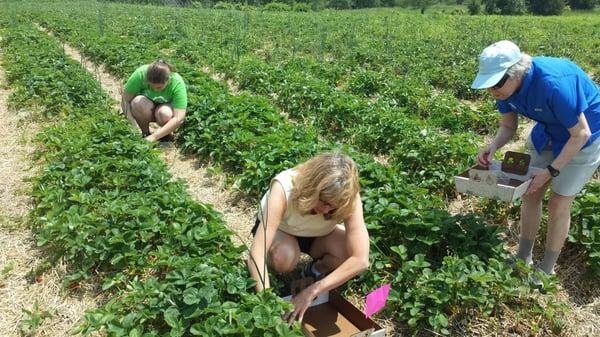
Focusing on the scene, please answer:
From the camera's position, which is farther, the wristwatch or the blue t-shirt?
the wristwatch

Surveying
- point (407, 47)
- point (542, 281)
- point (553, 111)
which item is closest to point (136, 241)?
point (542, 281)

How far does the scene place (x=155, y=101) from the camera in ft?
20.2

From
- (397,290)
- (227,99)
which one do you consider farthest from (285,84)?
(397,290)

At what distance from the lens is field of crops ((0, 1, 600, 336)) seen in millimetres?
3037

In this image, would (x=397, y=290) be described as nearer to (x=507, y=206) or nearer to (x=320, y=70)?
(x=507, y=206)

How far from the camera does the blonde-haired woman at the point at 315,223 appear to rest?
283cm

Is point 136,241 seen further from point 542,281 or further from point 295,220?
Answer: point 542,281

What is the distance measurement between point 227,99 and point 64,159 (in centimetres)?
243

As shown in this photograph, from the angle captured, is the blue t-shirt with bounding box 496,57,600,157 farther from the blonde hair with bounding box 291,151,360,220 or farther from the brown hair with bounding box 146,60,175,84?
the brown hair with bounding box 146,60,175,84

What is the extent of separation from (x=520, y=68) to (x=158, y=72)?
3.95 meters

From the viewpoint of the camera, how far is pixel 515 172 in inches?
144

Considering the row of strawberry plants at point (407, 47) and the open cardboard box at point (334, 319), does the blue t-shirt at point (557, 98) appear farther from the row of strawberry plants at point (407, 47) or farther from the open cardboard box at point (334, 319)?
the row of strawberry plants at point (407, 47)

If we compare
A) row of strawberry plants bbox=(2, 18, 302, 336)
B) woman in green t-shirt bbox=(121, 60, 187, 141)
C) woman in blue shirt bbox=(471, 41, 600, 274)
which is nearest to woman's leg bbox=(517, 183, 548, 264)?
woman in blue shirt bbox=(471, 41, 600, 274)

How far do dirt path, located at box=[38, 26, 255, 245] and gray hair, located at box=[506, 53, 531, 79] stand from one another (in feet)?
7.28
